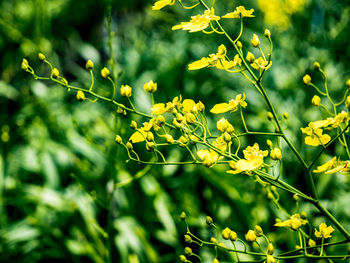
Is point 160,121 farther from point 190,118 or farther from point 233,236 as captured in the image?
point 233,236

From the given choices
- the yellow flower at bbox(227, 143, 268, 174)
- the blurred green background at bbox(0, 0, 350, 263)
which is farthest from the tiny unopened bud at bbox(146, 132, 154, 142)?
the blurred green background at bbox(0, 0, 350, 263)

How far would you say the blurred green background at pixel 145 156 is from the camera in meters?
1.58

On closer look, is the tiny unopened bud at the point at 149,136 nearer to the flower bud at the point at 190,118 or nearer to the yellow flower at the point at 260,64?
the flower bud at the point at 190,118

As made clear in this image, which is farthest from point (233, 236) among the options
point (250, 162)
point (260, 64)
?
point (260, 64)

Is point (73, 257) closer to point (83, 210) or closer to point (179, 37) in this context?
point (83, 210)

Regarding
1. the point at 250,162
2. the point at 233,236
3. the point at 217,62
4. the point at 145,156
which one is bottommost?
the point at 145,156

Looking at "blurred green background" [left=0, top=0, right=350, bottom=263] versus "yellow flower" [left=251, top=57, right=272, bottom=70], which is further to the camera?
"blurred green background" [left=0, top=0, right=350, bottom=263]

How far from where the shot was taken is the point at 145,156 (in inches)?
76.7

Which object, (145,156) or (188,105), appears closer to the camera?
(188,105)

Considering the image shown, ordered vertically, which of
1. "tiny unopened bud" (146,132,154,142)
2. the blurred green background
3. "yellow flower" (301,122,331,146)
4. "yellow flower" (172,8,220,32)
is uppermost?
"yellow flower" (172,8,220,32)

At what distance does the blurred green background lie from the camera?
1580 millimetres

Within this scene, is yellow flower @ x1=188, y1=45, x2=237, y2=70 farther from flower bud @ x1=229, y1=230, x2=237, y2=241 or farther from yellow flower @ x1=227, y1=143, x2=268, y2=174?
flower bud @ x1=229, y1=230, x2=237, y2=241

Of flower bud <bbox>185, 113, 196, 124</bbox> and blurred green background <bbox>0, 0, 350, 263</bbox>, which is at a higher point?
flower bud <bbox>185, 113, 196, 124</bbox>

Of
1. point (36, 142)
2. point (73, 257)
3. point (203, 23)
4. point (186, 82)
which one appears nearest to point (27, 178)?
point (36, 142)
